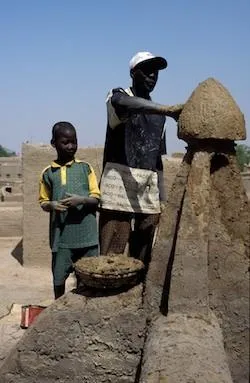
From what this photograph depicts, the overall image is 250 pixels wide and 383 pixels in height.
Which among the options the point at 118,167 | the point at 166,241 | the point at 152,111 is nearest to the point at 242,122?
the point at 152,111

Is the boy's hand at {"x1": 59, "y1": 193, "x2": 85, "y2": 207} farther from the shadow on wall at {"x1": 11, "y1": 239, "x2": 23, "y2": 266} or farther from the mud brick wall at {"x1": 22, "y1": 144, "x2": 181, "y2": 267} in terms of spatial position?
the shadow on wall at {"x1": 11, "y1": 239, "x2": 23, "y2": 266}

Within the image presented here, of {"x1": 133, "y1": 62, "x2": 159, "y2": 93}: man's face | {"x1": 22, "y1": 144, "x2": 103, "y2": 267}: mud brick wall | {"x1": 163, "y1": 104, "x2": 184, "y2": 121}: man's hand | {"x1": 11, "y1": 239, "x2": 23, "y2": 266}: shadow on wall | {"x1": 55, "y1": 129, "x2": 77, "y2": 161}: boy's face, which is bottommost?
{"x1": 11, "y1": 239, "x2": 23, "y2": 266}: shadow on wall

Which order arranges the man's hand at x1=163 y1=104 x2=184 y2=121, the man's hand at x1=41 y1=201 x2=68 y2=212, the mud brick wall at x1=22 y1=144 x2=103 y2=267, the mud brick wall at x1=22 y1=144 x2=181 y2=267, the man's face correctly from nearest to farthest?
the man's hand at x1=163 y1=104 x2=184 y2=121, the man's face, the man's hand at x1=41 y1=201 x2=68 y2=212, the mud brick wall at x1=22 y1=144 x2=181 y2=267, the mud brick wall at x1=22 y1=144 x2=103 y2=267

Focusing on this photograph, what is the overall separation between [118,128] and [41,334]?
1256mm

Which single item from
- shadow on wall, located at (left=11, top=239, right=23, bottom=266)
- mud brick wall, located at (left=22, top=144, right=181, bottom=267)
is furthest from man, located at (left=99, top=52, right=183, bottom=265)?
shadow on wall, located at (left=11, top=239, right=23, bottom=266)

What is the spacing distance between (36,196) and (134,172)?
460cm

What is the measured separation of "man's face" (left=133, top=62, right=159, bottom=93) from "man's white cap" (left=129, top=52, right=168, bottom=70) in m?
0.03

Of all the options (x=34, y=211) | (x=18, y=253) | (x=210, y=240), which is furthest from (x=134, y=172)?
(x=18, y=253)

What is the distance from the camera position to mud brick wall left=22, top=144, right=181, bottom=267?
7652mm

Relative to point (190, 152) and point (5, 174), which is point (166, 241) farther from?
point (5, 174)

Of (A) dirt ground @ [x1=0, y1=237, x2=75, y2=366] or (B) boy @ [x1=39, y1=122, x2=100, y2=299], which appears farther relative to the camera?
(A) dirt ground @ [x1=0, y1=237, x2=75, y2=366]

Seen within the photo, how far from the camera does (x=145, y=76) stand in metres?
3.38

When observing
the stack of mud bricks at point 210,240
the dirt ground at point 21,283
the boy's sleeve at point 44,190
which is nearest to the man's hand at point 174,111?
the stack of mud bricks at point 210,240

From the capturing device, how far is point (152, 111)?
9.85ft
